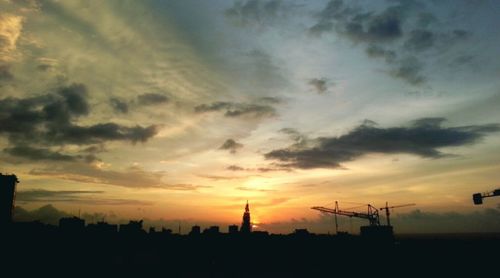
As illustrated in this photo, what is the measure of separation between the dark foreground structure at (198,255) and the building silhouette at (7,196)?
3.36m

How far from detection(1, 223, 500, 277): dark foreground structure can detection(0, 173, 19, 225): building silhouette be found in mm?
3359

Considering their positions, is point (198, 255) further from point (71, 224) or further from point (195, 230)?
point (71, 224)

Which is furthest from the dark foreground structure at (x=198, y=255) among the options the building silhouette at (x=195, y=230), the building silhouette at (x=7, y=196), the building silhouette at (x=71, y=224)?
the building silhouette at (x=195, y=230)

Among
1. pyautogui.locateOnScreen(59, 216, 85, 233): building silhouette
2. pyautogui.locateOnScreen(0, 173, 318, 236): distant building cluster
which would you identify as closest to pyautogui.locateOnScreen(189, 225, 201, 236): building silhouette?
pyautogui.locateOnScreen(0, 173, 318, 236): distant building cluster

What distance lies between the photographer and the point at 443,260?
183125mm

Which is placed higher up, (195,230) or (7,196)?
(7,196)

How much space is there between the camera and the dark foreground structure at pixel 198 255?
91.6 meters

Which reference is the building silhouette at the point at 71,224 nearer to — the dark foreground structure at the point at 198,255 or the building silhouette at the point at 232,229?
the dark foreground structure at the point at 198,255

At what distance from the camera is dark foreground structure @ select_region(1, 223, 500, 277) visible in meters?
91.6

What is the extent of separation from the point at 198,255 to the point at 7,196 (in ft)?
195

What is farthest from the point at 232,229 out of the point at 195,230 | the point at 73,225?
the point at 73,225

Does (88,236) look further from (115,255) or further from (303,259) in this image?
(303,259)

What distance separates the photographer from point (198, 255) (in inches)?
4833

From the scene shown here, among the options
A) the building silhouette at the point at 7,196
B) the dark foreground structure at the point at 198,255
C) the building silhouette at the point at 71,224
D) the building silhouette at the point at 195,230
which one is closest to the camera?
the dark foreground structure at the point at 198,255
